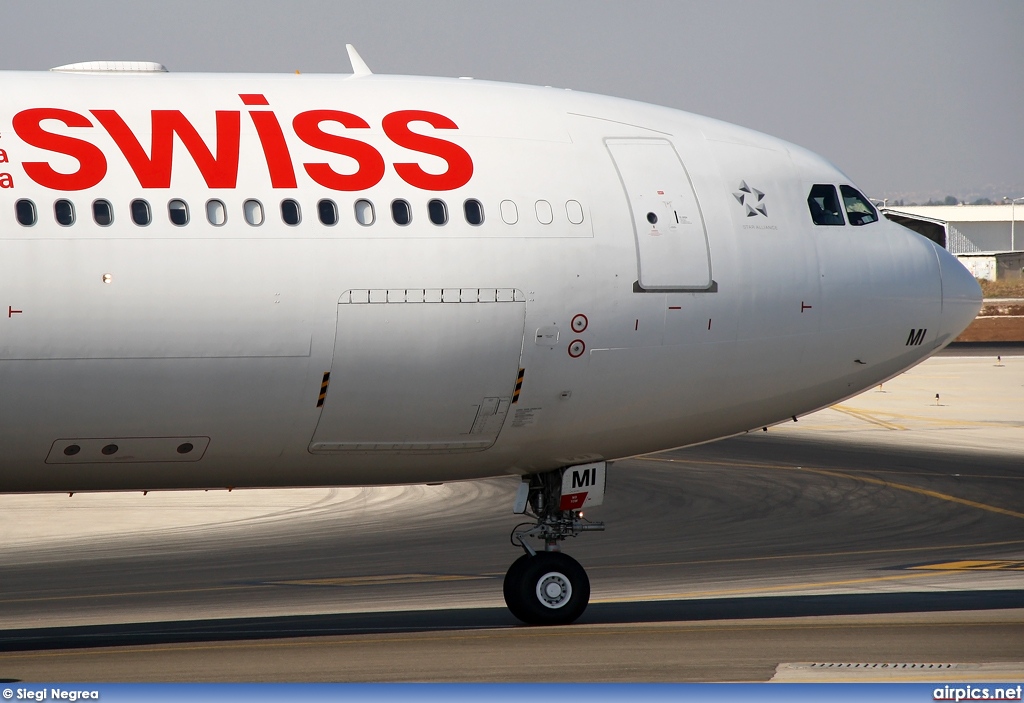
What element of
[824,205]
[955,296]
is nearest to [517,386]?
[824,205]

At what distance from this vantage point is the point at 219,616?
1908 cm

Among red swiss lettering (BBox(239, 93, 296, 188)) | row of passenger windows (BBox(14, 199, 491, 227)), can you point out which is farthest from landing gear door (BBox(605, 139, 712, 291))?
red swiss lettering (BBox(239, 93, 296, 188))

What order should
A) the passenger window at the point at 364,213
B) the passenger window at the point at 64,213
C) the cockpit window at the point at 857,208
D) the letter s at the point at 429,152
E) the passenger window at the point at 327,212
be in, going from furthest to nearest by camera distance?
the cockpit window at the point at 857,208 → the letter s at the point at 429,152 → the passenger window at the point at 364,213 → the passenger window at the point at 327,212 → the passenger window at the point at 64,213

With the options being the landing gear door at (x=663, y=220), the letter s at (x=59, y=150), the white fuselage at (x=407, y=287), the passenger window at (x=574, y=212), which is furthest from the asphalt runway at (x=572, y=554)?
the letter s at (x=59, y=150)

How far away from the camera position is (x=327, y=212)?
14.8 meters

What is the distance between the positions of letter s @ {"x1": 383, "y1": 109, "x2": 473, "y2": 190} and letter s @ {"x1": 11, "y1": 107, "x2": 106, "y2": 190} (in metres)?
3.30

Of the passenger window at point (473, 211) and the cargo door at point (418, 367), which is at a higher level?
the passenger window at point (473, 211)

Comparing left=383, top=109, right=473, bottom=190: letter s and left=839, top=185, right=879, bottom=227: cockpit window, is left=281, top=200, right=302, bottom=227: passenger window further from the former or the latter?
left=839, top=185, right=879, bottom=227: cockpit window

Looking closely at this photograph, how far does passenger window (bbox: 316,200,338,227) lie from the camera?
14.8 metres

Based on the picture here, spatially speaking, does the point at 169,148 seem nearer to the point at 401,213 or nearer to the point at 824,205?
the point at 401,213

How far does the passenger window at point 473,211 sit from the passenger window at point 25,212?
4700 mm

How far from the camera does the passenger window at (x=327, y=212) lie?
14812 millimetres

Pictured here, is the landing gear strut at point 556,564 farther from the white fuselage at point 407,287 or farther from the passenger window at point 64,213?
the passenger window at point 64,213

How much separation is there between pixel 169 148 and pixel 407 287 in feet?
9.94
